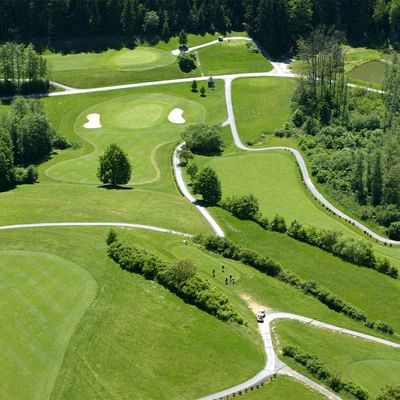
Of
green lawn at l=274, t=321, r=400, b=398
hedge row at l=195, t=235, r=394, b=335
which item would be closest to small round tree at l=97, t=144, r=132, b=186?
hedge row at l=195, t=235, r=394, b=335

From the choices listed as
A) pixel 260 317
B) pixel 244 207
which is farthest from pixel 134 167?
pixel 260 317

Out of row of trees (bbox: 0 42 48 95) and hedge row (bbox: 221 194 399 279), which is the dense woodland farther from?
row of trees (bbox: 0 42 48 95)

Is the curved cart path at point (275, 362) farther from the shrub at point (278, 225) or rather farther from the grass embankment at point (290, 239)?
the shrub at point (278, 225)

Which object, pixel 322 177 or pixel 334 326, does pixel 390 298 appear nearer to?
pixel 334 326

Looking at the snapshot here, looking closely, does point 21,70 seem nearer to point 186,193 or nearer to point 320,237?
point 186,193

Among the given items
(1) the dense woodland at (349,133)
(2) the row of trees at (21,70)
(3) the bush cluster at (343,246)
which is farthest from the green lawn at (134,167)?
(1) the dense woodland at (349,133)

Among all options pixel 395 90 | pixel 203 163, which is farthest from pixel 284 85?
pixel 203 163
